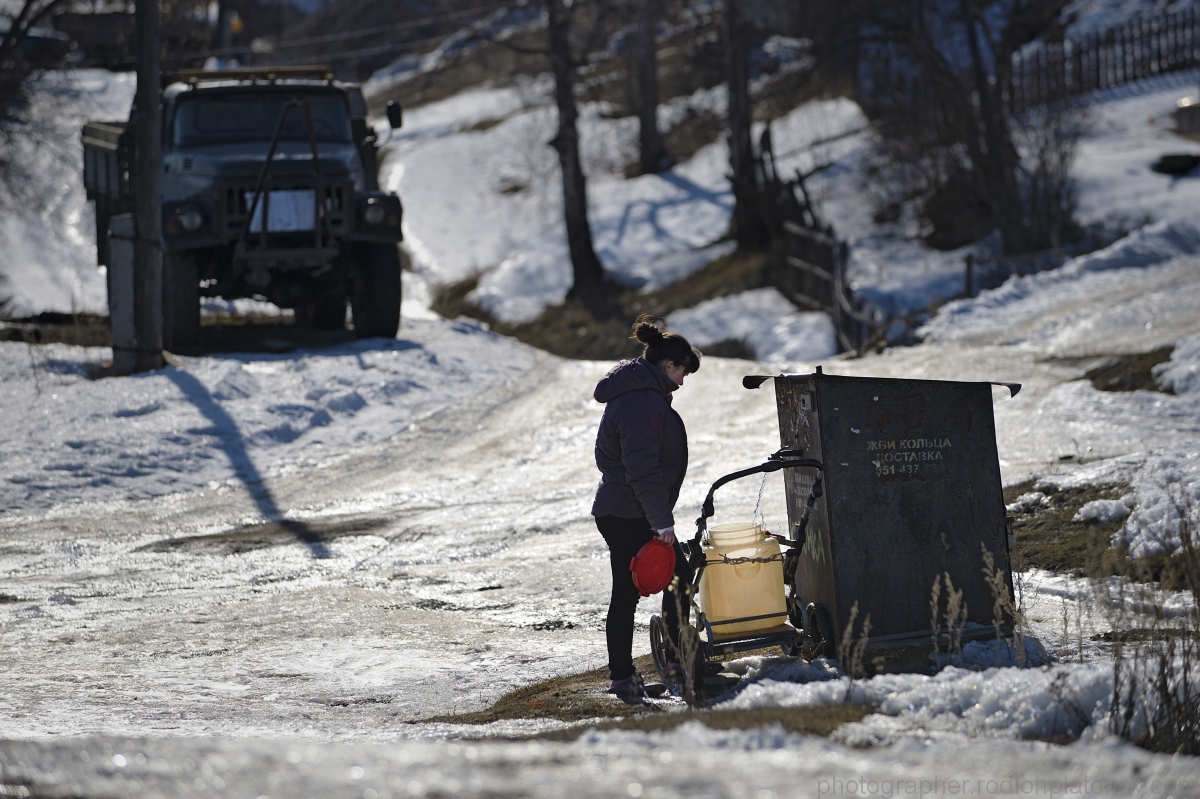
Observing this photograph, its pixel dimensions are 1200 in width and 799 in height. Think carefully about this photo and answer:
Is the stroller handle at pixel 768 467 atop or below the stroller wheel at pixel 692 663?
atop

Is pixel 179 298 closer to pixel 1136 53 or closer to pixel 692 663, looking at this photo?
pixel 692 663

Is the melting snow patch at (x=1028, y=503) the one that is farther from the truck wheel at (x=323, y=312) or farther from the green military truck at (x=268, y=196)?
the truck wheel at (x=323, y=312)

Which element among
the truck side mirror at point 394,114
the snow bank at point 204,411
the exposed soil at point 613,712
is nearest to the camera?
the exposed soil at point 613,712

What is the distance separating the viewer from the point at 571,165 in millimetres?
20297

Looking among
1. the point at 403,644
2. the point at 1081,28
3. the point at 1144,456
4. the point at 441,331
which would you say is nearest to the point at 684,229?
the point at 441,331

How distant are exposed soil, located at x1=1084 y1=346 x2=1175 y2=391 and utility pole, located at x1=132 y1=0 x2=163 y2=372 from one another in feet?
29.7

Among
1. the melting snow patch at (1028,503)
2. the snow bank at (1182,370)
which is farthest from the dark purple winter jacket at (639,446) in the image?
the snow bank at (1182,370)

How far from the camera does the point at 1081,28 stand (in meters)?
32.7

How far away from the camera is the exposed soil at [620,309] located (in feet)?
60.7

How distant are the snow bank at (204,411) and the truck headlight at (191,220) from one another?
55.8 inches

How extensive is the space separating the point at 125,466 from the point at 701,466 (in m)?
4.70

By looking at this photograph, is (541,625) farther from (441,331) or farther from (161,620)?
(441,331)

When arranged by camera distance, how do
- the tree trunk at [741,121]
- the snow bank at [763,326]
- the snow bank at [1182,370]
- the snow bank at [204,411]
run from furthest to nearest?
1. the tree trunk at [741,121]
2. the snow bank at [763,326]
3. the snow bank at [204,411]
4. the snow bank at [1182,370]

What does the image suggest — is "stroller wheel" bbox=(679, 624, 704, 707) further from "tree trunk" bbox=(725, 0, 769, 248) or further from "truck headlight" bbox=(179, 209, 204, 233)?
"tree trunk" bbox=(725, 0, 769, 248)
